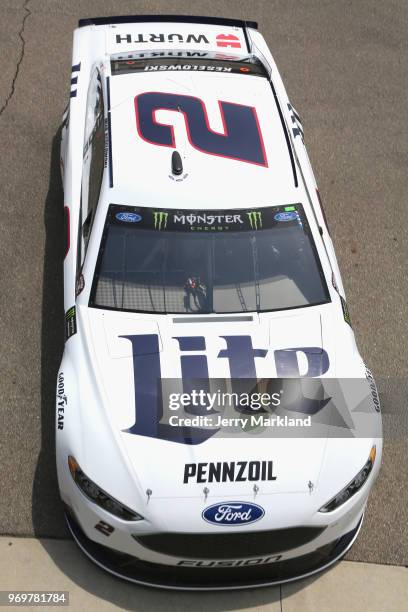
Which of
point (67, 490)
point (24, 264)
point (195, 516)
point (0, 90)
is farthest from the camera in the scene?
point (0, 90)

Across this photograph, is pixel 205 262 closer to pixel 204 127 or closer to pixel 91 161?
pixel 204 127

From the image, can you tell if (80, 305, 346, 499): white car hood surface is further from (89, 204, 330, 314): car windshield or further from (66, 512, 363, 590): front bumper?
(66, 512, 363, 590): front bumper

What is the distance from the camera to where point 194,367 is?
15.8 ft

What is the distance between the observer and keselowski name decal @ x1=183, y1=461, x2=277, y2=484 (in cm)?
437

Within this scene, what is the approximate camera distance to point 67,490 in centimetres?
454

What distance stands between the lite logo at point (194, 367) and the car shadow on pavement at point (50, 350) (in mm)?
973

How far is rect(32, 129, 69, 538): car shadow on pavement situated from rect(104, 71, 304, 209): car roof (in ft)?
4.25

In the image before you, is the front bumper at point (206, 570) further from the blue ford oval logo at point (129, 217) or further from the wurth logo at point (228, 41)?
the wurth logo at point (228, 41)

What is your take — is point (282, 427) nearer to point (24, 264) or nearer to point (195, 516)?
point (195, 516)

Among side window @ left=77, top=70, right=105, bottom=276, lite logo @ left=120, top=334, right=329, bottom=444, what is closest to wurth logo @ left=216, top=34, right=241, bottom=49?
side window @ left=77, top=70, right=105, bottom=276

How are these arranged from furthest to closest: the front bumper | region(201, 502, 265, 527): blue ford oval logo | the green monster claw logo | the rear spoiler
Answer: the rear spoiler → the green monster claw logo → the front bumper → region(201, 502, 265, 527): blue ford oval logo

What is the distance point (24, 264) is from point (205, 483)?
3.02m

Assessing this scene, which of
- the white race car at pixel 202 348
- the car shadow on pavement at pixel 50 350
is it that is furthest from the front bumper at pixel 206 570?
the car shadow on pavement at pixel 50 350

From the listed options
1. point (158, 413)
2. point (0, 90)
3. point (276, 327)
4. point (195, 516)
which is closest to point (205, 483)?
point (195, 516)
